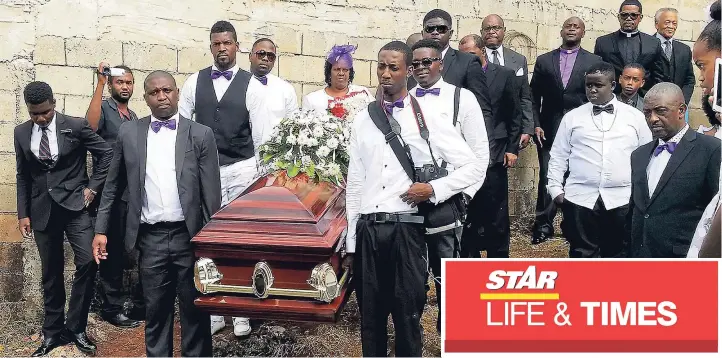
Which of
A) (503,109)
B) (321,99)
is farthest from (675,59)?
(321,99)

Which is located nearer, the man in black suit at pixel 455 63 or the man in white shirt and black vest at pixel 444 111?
the man in white shirt and black vest at pixel 444 111

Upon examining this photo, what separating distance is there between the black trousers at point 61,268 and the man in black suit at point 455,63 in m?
2.68

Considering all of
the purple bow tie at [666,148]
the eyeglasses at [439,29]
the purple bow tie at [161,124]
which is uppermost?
the eyeglasses at [439,29]

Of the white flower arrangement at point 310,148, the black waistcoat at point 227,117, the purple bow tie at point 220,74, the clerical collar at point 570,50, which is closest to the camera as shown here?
the white flower arrangement at point 310,148

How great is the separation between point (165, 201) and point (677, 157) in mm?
2658

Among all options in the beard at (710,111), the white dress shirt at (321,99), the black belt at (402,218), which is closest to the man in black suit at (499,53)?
the white dress shirt at (321,99)

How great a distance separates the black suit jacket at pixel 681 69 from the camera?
6383mm

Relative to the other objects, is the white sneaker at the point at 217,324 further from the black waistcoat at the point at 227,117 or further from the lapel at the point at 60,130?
the lapel at the point at 60,130

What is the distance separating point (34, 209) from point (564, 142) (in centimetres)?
364

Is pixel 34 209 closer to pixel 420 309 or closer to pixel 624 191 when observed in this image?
pixel 420 309

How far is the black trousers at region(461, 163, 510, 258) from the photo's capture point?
17.6ft

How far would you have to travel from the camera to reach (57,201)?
15.7ft

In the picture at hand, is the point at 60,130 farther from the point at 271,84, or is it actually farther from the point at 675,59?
the point at 675,59

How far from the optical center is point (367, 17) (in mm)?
6547
